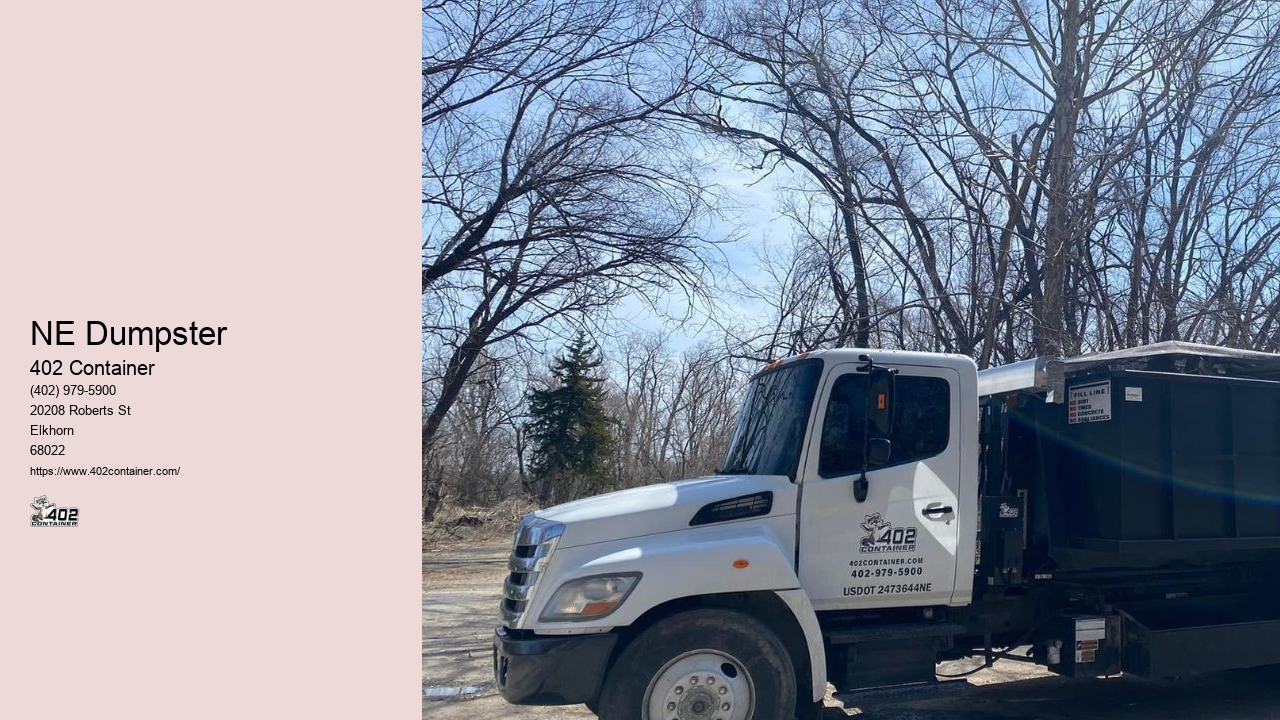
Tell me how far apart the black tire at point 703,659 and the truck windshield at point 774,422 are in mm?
→ 1009

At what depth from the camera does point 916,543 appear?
6547mm

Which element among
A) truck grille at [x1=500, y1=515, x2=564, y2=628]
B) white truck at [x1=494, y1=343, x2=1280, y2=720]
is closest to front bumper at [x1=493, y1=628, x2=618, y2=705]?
white truck at [x1=494, y1=343, x2=1280, y2=720]

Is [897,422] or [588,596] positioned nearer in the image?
[588,596]

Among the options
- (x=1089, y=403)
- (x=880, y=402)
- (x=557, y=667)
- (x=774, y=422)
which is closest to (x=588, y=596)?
(x=557, y=667)

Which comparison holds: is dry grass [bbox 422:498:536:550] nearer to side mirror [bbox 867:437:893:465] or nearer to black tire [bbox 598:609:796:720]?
black tire [bbox 598:609:796:720]

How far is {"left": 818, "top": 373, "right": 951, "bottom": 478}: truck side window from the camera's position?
6406 mm

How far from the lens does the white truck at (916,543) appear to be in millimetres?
5930

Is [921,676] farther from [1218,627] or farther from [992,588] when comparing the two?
[1218,627]

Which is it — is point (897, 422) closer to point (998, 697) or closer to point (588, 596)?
point (588, 596)
